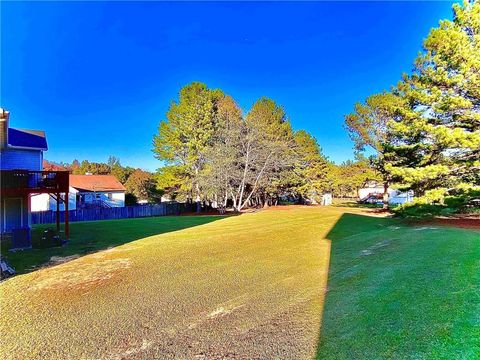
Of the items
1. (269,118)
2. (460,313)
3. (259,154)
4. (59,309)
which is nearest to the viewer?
(460,313)

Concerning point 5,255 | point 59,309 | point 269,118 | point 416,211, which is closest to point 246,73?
point 269,118

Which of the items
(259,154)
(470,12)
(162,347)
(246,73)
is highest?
(246,73)

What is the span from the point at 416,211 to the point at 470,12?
9.32m

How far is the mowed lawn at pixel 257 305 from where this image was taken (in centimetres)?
349

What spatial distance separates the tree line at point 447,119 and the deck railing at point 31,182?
1579 centimetres

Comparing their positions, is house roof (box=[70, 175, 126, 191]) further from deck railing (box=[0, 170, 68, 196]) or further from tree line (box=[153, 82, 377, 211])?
deck railing (box=[0, 170, 68, 196])

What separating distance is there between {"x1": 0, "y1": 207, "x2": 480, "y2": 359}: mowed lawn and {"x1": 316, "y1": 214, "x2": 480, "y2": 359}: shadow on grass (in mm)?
19

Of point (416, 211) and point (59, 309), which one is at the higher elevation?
point (416, 211)

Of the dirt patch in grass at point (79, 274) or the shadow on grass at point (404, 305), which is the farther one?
the dirt patch in grass at point (79, 274)

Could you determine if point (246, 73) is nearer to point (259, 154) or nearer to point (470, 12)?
point (259, 154)

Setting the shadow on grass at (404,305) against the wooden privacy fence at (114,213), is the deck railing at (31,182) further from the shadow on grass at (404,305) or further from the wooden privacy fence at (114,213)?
the wooden privacy fence at (114,213)

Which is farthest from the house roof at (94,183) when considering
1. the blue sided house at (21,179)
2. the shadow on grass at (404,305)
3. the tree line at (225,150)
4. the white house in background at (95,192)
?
the shadow on grass at (404,305)

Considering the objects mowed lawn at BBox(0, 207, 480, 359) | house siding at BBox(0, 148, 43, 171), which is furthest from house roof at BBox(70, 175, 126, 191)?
mowed lawn at BBox(0, 207, 480, 359)

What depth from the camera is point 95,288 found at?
6324 mm
